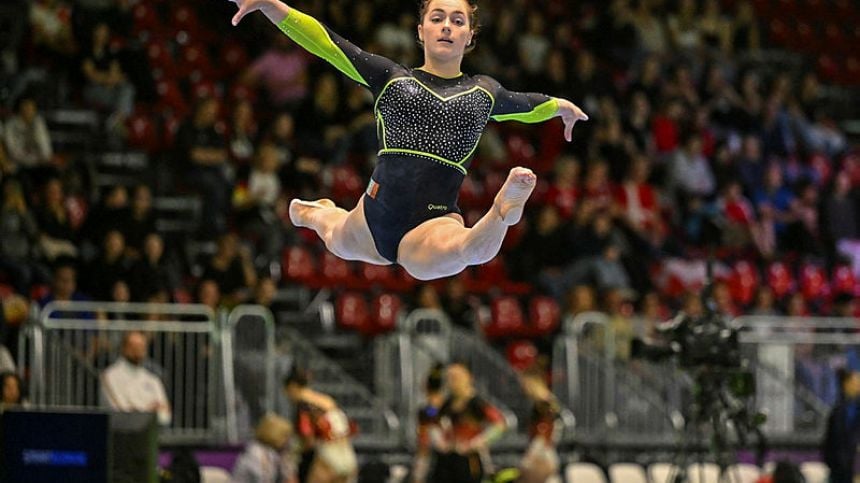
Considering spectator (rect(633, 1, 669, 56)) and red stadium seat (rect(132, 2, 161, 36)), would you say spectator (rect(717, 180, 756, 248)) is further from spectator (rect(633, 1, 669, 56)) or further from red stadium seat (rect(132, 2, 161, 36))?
red stadium seat (rect(132, 2, 161, 36))

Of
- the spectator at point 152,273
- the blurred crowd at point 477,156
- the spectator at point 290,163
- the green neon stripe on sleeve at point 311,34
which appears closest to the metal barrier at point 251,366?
the blurred crowd at point 477,156

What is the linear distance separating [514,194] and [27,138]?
25.4 ft

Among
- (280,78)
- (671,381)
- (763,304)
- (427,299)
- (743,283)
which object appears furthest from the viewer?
(743,283)

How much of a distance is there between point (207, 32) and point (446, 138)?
9018 millimetres

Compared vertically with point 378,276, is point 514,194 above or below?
above

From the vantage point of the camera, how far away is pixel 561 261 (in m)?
14.4

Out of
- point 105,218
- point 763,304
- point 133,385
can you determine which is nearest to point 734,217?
point 763,304

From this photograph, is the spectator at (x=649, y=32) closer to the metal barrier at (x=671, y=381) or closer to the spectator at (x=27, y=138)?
the metal barrier at (x=671, y=381)

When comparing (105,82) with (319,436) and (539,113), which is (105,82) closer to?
(319,436)

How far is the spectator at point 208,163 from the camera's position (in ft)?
43.5

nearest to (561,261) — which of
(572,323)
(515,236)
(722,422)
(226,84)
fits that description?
(515,236)

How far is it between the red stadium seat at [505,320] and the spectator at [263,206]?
1.99m

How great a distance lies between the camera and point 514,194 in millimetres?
6004

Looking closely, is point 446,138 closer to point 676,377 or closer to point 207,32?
point 676,377
